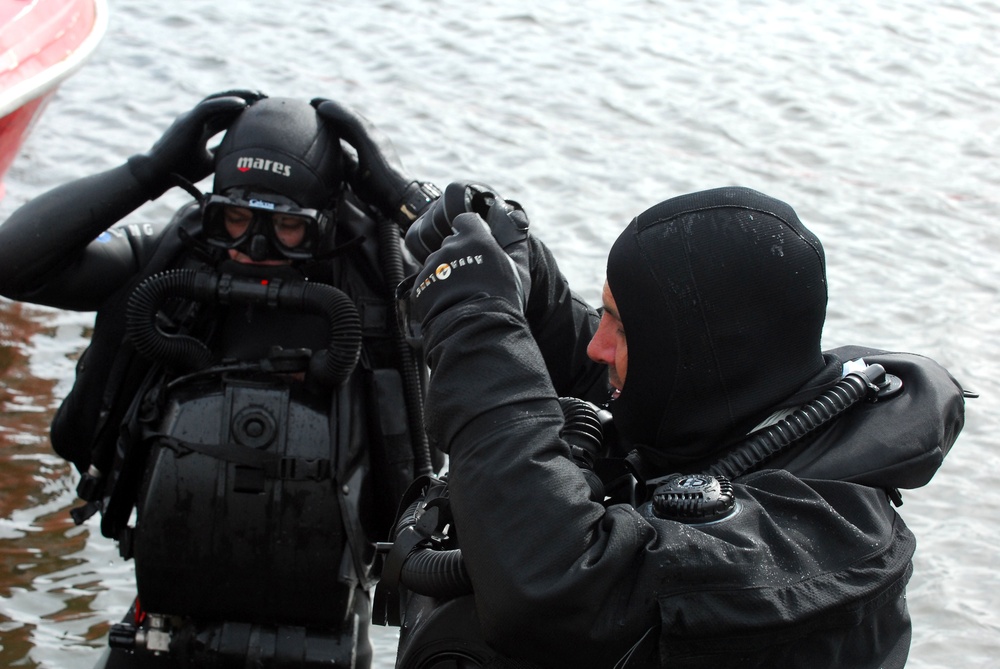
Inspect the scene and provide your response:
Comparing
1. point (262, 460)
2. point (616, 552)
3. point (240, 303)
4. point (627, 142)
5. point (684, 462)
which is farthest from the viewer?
point (627, 142)

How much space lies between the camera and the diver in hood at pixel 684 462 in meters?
1.67

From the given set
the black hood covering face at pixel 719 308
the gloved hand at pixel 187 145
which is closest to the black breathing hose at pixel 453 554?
the black hood covering face at pixel 719 308

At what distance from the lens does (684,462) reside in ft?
6.54

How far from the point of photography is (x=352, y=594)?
9.99 feet

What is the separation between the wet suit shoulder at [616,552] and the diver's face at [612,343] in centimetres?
22

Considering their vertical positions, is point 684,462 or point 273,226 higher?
point 684,462

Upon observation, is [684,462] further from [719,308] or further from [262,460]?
[262,460]

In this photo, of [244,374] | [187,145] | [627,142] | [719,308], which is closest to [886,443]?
[719,308]

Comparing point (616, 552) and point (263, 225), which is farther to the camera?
point (263, 225)

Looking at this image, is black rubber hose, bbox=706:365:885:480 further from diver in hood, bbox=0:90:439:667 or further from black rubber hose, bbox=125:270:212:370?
black rubber hose, bbox=125:270:212:370

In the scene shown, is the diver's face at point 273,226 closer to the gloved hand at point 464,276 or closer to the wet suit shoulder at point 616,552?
the gloved hand at point 464,276

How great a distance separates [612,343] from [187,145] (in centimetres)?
163

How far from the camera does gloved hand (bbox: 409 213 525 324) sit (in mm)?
1872

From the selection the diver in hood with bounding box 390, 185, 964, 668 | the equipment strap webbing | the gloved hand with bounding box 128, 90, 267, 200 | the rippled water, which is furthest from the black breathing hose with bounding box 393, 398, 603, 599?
the rippled water
